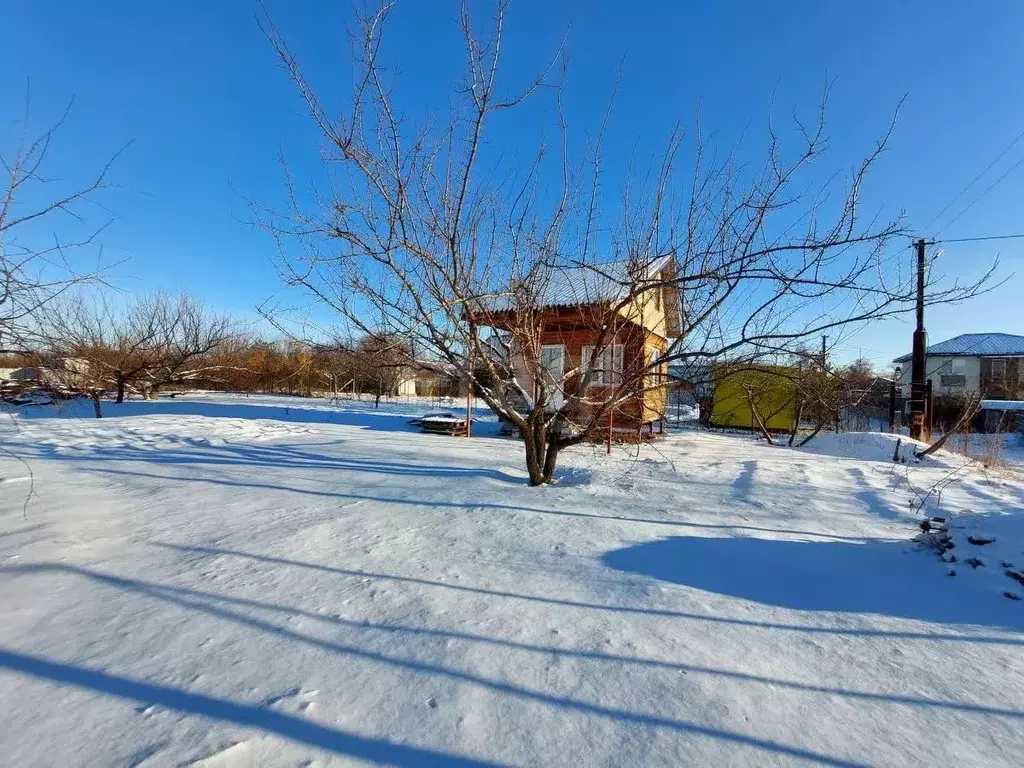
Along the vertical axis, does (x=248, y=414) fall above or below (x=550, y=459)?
below

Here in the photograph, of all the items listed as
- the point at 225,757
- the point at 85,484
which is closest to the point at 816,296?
the point at 225,757

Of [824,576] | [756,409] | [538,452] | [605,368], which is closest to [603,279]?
[605,368]

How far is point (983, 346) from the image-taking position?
111 feet

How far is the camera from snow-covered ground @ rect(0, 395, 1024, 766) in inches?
64.1

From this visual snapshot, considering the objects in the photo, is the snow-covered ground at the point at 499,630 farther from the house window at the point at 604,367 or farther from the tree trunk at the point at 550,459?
the house window at the point at 604,367

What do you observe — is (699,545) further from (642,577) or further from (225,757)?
(225,757)

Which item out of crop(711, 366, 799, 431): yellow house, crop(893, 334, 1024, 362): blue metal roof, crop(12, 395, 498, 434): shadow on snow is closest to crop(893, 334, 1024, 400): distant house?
crop(893, 334, 1024, 362): blue metal roof

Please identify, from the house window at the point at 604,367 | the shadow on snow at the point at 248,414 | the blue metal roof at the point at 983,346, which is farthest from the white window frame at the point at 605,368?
the blue metal roof at the point at 983,346

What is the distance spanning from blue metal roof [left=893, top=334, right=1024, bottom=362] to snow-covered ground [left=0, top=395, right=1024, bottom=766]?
38.7m

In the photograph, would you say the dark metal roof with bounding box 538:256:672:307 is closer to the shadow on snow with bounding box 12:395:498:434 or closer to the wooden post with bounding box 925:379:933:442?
the shadow on snow with bounding box 12:395:498:434

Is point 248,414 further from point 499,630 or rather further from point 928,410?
point 928,410

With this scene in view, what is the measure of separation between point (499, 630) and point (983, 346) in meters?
45.8

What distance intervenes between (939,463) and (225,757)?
10.9 metres

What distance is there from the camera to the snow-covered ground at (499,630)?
64.1 inches
